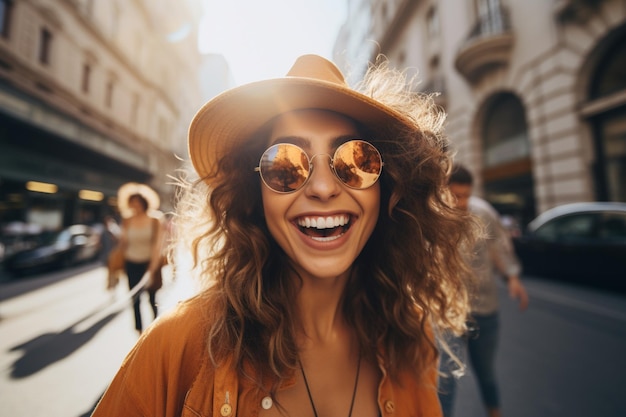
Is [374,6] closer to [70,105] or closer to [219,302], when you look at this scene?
[70,105]

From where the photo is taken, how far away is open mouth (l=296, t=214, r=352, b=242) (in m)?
1.25

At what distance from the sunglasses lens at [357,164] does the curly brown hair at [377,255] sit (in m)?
0.17

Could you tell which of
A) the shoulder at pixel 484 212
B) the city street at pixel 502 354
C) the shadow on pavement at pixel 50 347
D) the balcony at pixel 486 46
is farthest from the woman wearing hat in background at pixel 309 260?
the balcony at pixel 486 46

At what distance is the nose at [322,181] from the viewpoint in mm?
1247

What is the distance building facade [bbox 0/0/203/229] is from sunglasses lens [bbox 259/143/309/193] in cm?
1622

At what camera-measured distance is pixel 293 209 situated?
4.15 feet

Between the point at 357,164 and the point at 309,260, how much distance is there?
0.44m

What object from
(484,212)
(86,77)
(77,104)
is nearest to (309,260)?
(484,212)

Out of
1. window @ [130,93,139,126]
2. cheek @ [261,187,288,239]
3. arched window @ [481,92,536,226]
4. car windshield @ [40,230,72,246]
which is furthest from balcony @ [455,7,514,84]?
window @ [130,93,139,126]

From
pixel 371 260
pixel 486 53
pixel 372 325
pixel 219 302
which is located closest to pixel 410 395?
pixel 372 325

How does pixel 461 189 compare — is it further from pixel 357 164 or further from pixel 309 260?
pixel 309 260

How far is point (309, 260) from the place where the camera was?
3.99 ft

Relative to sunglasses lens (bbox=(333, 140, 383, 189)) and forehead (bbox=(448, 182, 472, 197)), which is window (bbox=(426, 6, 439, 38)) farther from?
sunglasses lens (bbox=(333, 140, 383, 189))

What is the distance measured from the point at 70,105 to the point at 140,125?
8.32 metres
